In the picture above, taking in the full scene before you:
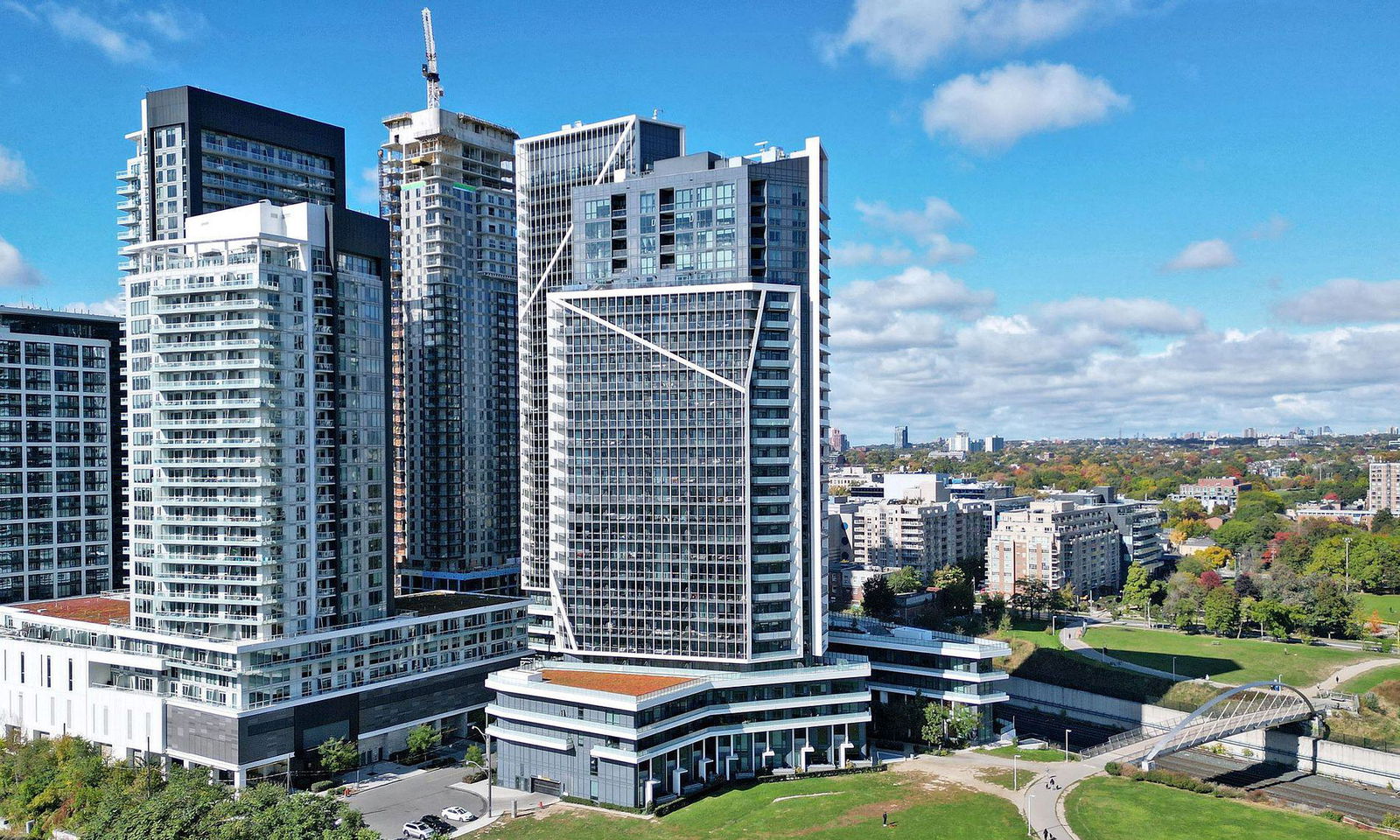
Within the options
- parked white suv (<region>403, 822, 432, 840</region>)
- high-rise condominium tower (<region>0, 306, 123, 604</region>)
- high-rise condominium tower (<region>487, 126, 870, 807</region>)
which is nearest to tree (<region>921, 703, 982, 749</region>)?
high-rise condominium tower (<region>487, 126, 870, 807</region>)

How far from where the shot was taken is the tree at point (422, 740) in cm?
13262

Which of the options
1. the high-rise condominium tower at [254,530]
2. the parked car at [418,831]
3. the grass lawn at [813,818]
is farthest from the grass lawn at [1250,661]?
the parked car at [418,831]

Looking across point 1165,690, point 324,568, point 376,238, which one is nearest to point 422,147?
point 376,238

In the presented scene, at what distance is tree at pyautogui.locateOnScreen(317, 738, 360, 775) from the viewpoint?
124 m

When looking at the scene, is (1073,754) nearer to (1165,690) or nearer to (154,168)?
(1165,690)

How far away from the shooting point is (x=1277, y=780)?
461ft

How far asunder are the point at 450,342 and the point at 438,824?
94.6 meters

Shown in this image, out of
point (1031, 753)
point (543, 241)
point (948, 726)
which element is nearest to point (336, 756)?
point (948, 726)

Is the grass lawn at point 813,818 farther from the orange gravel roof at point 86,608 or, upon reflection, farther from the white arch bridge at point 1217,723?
the orange gravel roof at point 86,608

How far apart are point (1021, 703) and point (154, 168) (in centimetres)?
16434

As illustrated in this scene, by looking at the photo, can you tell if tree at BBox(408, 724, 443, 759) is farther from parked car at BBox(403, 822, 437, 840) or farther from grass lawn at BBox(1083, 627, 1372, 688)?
grass lawn at BBox(1083, 627, 1372, 688)

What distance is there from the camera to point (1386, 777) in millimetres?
136625

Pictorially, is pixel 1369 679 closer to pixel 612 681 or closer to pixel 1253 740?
pixel 1253 740

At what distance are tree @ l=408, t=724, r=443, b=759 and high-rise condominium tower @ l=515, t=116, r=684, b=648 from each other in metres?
24.7
